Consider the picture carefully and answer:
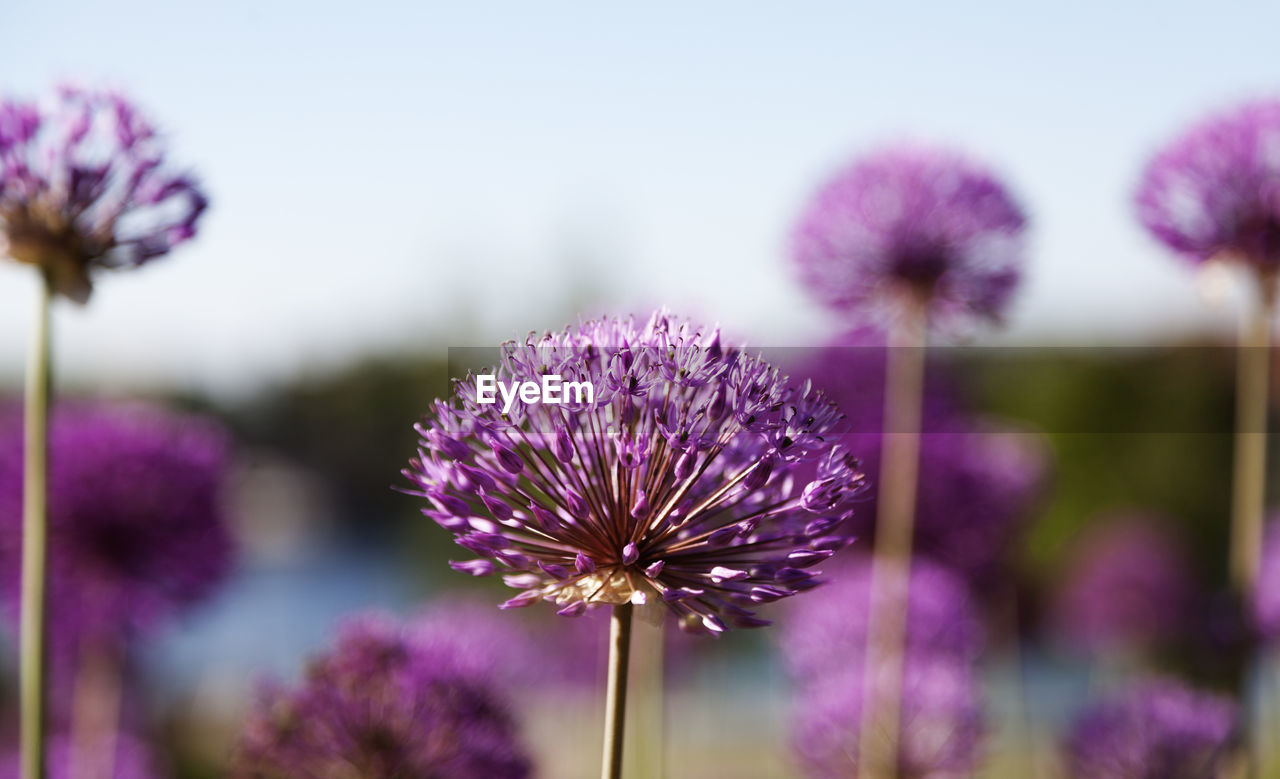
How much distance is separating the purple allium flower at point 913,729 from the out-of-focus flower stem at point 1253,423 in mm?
802

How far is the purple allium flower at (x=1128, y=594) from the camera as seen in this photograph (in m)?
6.68

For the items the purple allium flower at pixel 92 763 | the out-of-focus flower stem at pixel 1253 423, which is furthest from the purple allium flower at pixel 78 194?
the out-of-focus flower stem at pixel 1253 423

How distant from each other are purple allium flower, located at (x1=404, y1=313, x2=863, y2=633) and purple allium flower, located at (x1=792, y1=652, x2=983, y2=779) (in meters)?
1.78

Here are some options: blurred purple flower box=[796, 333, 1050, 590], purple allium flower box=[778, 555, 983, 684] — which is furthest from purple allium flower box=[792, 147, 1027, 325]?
purple allium flower box=[778, 555, 983, 684]

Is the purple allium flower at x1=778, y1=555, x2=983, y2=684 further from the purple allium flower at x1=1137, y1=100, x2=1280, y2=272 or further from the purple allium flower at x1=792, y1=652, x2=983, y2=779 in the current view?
the purple allium flower at x1=1137, y1=100, x2=1280, y2=272

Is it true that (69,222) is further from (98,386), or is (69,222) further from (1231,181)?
(98,386)

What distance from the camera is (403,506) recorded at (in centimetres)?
2291

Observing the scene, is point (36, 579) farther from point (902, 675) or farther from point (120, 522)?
point (902, 675)

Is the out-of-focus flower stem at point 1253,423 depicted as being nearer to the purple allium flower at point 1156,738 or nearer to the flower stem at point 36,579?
the purple allium flower at point 1156,738

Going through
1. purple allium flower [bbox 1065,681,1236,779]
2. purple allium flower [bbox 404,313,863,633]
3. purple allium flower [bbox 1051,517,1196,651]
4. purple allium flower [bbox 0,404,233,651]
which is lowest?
purple allium flower [bbox 1051,517,1196,651]

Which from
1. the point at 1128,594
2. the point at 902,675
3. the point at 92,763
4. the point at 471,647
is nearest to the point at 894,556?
the point at 902,675

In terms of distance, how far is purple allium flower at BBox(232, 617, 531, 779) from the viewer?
6.15 feet

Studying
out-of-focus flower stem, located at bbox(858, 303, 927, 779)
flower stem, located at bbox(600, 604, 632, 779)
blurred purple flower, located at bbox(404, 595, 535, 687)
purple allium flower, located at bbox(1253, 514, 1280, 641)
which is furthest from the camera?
purple allium flower, located at bbox(1253, 514, 1280, 641)

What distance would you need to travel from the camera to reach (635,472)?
1.21m
